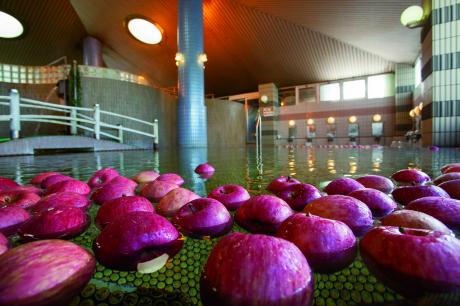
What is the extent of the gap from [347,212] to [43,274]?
0.72 m

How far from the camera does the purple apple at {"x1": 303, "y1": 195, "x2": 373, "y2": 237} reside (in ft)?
2.45

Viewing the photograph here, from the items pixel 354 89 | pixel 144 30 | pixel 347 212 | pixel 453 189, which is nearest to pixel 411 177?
pixel 453 189

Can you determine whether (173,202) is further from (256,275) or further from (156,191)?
(256,275)

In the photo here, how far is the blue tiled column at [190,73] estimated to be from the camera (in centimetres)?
1104

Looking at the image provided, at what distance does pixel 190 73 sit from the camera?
11109 millimetres

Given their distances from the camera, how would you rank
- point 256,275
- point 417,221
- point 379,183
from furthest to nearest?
point 379,183 < point 417,221 < point 256,275

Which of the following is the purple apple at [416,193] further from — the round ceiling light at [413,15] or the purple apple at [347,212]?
the round ceiling light at [413,15]

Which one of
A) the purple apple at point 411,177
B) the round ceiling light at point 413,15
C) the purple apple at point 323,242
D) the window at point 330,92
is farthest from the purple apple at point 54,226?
the window at point 330,92

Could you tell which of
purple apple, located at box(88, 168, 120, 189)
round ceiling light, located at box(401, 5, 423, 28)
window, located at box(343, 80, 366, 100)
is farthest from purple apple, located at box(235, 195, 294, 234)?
window, located at box(343, 80, 366, 100)

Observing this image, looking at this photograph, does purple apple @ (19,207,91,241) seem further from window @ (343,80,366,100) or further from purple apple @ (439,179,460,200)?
window @ (343,80,366,100)

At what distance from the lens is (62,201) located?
1.01 meters

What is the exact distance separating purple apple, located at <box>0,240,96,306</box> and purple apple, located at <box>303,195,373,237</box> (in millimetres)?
616

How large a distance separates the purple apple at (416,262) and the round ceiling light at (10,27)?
19.9m

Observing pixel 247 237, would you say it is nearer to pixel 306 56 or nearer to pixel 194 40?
pixel 194 40
